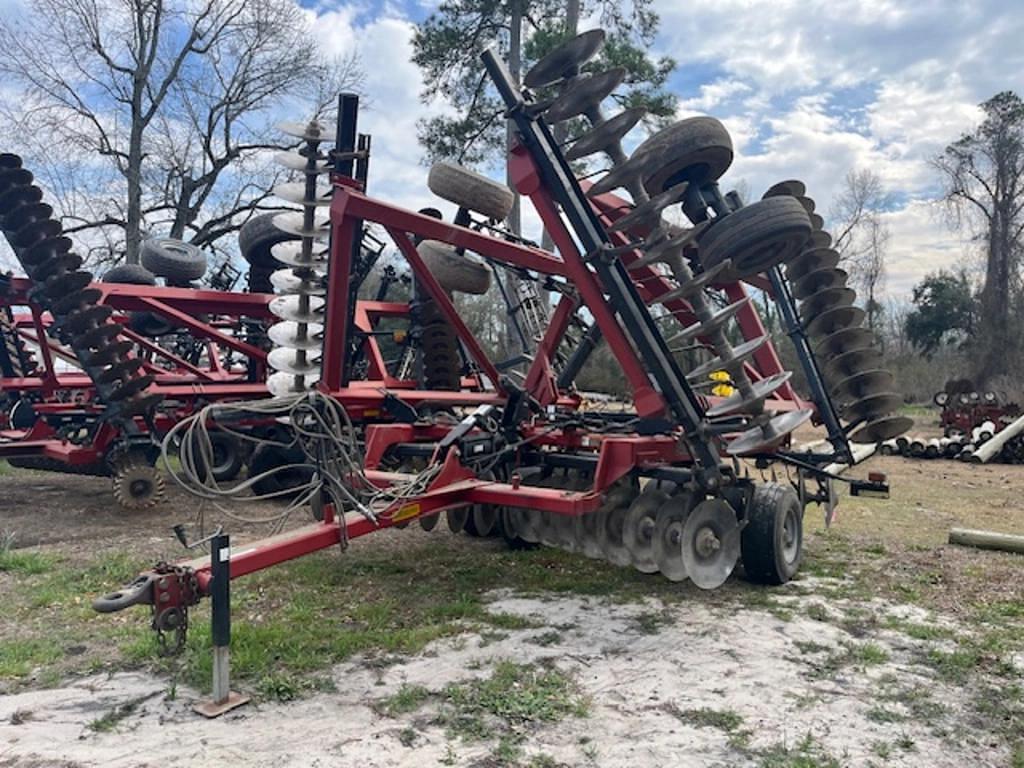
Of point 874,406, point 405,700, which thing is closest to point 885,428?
point 874,406

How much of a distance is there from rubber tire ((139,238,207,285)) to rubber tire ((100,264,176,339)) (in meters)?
0.26

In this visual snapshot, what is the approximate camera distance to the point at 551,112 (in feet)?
16.2

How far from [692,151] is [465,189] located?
7.72ft

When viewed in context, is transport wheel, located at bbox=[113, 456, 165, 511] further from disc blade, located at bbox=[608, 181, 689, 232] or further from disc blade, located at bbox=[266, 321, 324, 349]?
disc blade, located at bbox=[608, 181, 689, 232]

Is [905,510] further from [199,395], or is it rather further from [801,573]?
[199,395]

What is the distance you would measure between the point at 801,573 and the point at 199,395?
6.01 meters

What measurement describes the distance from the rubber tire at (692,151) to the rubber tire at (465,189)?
1.99 metres

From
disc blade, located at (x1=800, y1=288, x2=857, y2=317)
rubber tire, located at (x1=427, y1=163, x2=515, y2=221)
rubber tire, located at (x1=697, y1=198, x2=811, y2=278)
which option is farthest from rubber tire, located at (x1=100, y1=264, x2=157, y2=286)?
rubber tire, located at (x1=697, y1=198, x2=811, y2=278)

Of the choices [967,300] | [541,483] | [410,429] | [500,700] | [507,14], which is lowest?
[500,700]

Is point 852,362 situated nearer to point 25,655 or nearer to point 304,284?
point 304,284

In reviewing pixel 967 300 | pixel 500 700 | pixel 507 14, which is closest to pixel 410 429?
pixel 500 700

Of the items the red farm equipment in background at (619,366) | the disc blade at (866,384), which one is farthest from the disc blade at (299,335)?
the disc blade at (866,384)

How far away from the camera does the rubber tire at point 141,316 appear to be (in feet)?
34.3

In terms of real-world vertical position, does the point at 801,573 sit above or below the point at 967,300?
below
